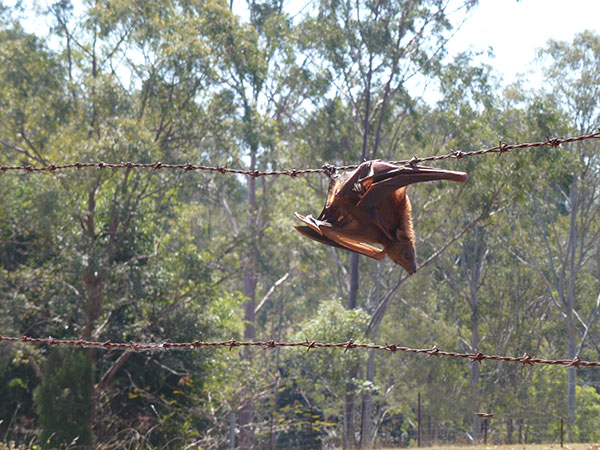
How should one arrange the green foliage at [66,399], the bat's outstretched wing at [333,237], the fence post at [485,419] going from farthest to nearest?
1. the green foliage at [66,399]
2. the fence post at [485,419]
3. the bat's outstretched wing at [333,237]

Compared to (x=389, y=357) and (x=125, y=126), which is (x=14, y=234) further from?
(x=389, y=357)

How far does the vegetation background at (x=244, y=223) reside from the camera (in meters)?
12.6

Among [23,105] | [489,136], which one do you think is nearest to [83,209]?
[23,105]

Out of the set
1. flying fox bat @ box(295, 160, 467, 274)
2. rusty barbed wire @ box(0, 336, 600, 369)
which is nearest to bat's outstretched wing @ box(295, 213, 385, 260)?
flying fox bat @ box(295, 160, 467, 274)

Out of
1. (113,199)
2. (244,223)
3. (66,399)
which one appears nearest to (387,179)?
Answer: (66,399)

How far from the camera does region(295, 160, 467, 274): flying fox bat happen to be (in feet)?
9.11

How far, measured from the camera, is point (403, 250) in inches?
111

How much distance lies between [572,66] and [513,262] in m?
6.40

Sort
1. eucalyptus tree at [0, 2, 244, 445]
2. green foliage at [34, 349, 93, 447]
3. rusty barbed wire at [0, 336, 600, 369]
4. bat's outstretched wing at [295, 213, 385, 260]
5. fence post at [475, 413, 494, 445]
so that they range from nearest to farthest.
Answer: rusty barbed wire at [0, 336, 600, 369], bat's outstretched wing at [295, 213, 385, 260], fence post at [475, 413, 494, 445], green foliage at [34, 349, 93, 447], eucalyptus tree at [0, 2, 244, 445]

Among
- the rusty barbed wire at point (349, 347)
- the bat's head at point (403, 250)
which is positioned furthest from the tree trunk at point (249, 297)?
the bat's head at point (403, 250)

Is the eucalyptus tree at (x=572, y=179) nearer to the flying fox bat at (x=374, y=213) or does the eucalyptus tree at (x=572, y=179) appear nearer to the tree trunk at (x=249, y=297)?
the tree trunk at (x=249, y=297)

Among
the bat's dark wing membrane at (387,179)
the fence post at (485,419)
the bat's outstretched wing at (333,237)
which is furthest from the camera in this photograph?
the fence post at (485,419)

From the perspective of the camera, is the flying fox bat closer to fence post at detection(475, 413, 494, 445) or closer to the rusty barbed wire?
the rusty barbed wire

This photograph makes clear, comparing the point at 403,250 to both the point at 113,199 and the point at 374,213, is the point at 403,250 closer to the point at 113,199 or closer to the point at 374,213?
the point at 374,213
